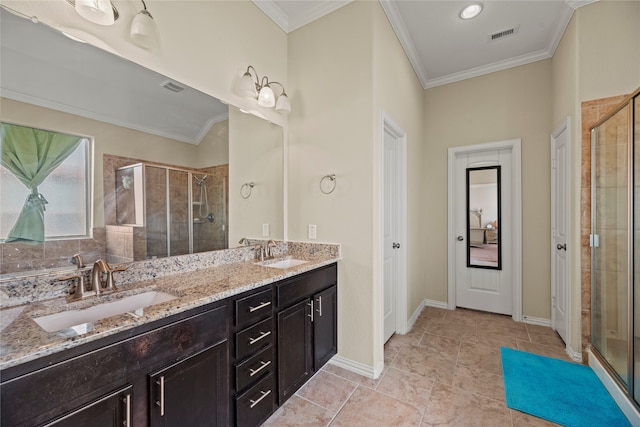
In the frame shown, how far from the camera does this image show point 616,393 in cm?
186

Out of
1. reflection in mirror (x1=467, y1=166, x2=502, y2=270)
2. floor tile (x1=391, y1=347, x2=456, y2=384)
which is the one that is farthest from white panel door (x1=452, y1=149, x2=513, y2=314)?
floor tile (x1=391, y1=347, x2=456, y2=384)

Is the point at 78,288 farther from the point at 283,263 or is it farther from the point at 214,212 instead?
the point at 283,263

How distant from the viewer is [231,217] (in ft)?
7.18

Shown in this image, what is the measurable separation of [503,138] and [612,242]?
166cm

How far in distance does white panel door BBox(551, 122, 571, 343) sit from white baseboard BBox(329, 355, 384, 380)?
189 centimetres

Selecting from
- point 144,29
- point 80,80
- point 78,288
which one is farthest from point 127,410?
point 144,29

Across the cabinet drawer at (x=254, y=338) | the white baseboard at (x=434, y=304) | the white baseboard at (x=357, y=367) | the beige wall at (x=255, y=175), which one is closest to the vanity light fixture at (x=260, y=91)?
the beige wall at (x=255, y=175)

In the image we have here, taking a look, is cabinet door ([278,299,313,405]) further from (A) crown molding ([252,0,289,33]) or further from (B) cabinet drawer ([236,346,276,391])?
(A) crown molding ([252,0,289,33])

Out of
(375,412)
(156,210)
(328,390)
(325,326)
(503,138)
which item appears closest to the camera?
(156,210)

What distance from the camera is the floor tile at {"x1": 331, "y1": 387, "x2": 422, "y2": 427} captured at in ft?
5.60

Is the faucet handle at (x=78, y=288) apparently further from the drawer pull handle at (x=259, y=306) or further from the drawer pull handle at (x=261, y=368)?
the drawer pull handle at (x=261, y=368)

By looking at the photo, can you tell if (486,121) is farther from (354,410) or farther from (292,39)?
(354,410)

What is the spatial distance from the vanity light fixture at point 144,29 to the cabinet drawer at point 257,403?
78.5 inches

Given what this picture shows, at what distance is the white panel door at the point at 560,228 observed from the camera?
8.40 ft
